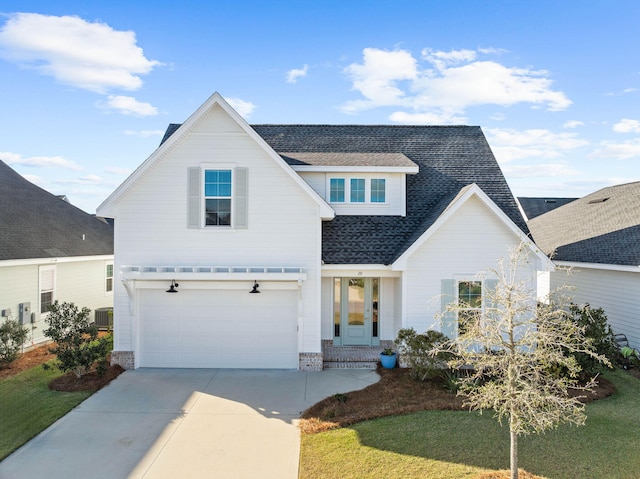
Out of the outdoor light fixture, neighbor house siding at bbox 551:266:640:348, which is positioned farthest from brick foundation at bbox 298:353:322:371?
neighbor house siding at bbox 551:266:640:348

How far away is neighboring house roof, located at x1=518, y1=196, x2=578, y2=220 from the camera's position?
2867 centimetres

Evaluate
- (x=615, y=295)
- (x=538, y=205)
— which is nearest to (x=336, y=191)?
(x=615, y=295)

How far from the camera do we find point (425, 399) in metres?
9.00

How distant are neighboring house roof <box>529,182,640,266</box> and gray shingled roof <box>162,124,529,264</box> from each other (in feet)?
12.2

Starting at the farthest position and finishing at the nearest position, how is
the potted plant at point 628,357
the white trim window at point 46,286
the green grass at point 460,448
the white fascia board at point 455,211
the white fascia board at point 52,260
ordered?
the white trim window at point 46,286 < the white fascia board at point 52,260 < the potted plant at point 628,357 < the white fascia board at point 455,211 < the green grass at point 460,448

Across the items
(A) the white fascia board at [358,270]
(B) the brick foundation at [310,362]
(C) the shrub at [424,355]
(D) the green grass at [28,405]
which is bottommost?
(D) the green grass at [28,405]

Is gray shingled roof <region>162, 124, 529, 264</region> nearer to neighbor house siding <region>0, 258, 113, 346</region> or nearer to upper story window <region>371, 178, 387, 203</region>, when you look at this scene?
upper story window <region>371, 178, 387, 203</region>

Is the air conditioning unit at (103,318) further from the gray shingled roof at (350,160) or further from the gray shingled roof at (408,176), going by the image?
the gray shingled roof at (350,160)

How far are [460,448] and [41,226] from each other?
17430 mm

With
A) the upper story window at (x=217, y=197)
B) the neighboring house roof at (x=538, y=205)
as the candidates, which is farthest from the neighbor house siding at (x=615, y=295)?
the neighboring house roof at (x=538, y=205)

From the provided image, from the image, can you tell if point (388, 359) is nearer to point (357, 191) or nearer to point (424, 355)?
point (424, 355)

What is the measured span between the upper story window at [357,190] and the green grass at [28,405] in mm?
9145

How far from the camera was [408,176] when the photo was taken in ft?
47.6

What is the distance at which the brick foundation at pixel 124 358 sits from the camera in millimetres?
11289
